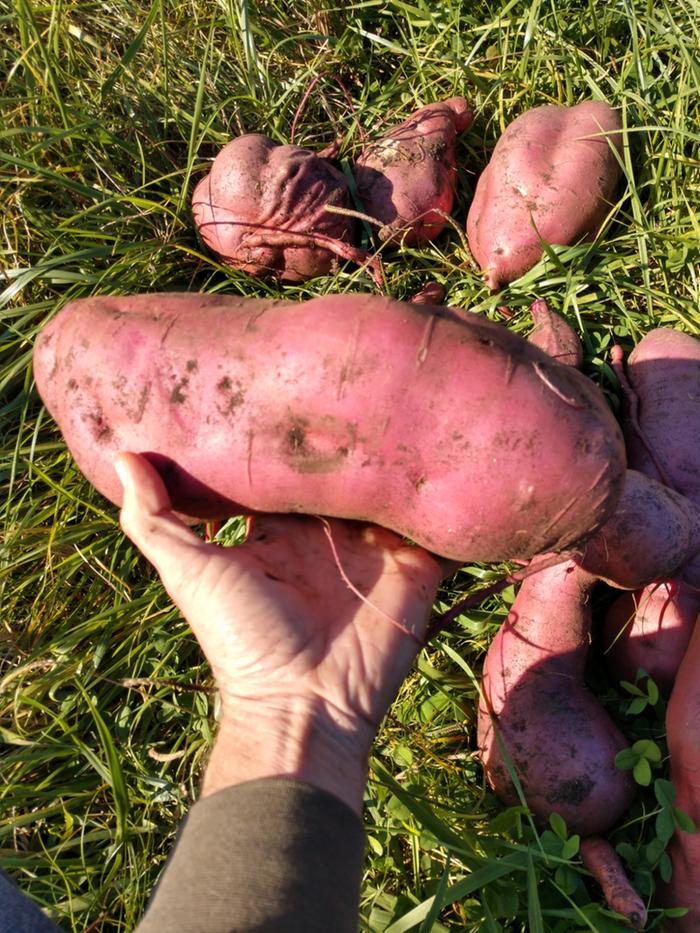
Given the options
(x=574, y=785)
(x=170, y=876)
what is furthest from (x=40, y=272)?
(x=574, y=785)

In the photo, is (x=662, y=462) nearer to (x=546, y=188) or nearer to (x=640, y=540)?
(x=640, y=540)

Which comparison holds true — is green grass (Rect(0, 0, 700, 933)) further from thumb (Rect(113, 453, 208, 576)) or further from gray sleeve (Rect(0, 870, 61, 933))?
thumb (Rect(113, 453, 208, 576))

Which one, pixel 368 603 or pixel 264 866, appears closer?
pixel 264 866

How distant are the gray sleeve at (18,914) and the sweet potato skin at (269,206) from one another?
192 centimetres

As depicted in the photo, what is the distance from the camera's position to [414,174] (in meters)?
2.49

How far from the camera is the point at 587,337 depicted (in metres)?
2.30

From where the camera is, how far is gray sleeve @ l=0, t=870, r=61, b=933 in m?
1.52

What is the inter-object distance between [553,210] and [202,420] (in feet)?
4.74

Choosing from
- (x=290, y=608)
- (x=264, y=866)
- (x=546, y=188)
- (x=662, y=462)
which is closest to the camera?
(x=264, y=866)

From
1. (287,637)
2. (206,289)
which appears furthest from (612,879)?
(206,289)

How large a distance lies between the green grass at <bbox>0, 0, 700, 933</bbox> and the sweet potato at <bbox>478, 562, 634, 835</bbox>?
0.10m

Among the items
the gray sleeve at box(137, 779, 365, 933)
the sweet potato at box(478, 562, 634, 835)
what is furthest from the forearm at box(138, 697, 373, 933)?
the sweet potato at box(478, 562, 634, 835)

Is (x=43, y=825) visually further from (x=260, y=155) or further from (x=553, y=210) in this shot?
(x=553, y=210)

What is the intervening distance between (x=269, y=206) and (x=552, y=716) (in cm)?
181
